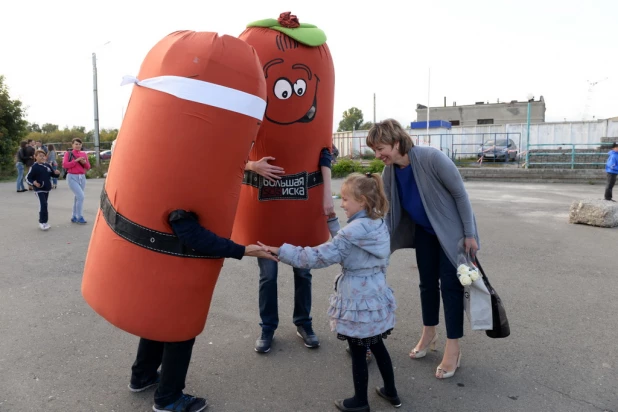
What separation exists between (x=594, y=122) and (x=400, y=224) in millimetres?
25223

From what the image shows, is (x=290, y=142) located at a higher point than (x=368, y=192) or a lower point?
higher

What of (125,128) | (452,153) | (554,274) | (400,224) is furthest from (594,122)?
(125,128)

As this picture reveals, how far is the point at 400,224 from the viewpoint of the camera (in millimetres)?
3438

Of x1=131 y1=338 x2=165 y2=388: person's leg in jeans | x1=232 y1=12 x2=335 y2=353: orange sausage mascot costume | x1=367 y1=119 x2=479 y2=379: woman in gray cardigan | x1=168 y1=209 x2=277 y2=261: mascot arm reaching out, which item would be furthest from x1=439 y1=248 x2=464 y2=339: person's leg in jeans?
x1=131 y1=338 x2=165 y2=388: person's leg in jeans

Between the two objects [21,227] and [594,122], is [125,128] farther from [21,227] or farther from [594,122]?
[594,122]

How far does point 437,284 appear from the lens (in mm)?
3393

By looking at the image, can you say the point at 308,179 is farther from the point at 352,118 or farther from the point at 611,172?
the point at 352,118

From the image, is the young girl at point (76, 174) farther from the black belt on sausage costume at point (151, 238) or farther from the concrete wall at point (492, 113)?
the concrete wall at point (492, 113)

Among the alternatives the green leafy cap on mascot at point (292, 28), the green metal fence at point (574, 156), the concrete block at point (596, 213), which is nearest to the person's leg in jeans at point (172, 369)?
the green leafy cap on mascot at point (292, 28)

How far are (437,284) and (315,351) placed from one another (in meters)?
1.02

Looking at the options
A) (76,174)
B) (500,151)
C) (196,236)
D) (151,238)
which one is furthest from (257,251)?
(500,151)

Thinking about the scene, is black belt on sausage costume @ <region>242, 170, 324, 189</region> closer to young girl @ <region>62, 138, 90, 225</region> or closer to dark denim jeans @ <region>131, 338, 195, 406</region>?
dark denim jeans @ <region>131, 338, 195, 406</region>

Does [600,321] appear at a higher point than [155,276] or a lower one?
lower

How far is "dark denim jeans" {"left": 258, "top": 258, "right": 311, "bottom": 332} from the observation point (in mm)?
3514
